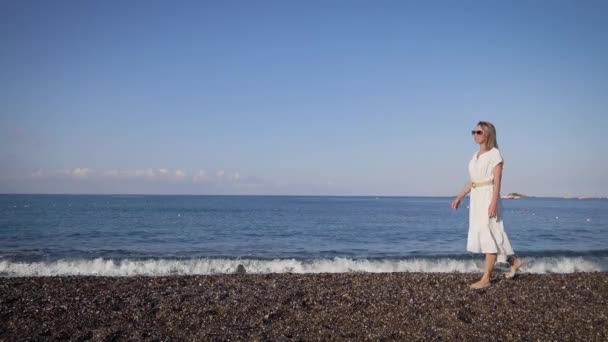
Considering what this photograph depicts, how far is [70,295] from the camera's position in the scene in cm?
780

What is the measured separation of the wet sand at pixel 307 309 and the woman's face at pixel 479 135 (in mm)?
2794

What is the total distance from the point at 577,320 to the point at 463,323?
1.78 m

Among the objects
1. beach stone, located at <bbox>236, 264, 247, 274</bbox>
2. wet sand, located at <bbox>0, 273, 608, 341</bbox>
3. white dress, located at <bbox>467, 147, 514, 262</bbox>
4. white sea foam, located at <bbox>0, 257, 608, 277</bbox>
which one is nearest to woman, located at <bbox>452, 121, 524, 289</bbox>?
white dress, located at <bbox>467, 147, 514, 262</bbox>

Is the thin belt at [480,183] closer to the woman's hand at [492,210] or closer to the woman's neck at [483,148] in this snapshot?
the woman's hand at [492,210]

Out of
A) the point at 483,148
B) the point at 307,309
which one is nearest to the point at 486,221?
the point at 483,148

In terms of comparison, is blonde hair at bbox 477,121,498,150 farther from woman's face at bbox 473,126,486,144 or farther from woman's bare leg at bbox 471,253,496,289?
woman's bare leg at bbox 471,253,496,289

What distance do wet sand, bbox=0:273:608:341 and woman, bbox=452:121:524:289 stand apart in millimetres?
845

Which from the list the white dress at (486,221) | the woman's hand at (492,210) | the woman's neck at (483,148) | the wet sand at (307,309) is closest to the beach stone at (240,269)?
the wet sand at (307,309)

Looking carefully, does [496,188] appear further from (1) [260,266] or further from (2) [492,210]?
(1) [260,266]

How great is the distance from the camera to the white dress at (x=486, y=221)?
754cm

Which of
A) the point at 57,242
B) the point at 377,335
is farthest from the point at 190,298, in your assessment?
the point at 57,242

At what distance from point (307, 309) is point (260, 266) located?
803 cm

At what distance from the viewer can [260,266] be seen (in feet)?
47.9

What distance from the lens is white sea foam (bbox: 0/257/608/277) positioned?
45.0 feet
